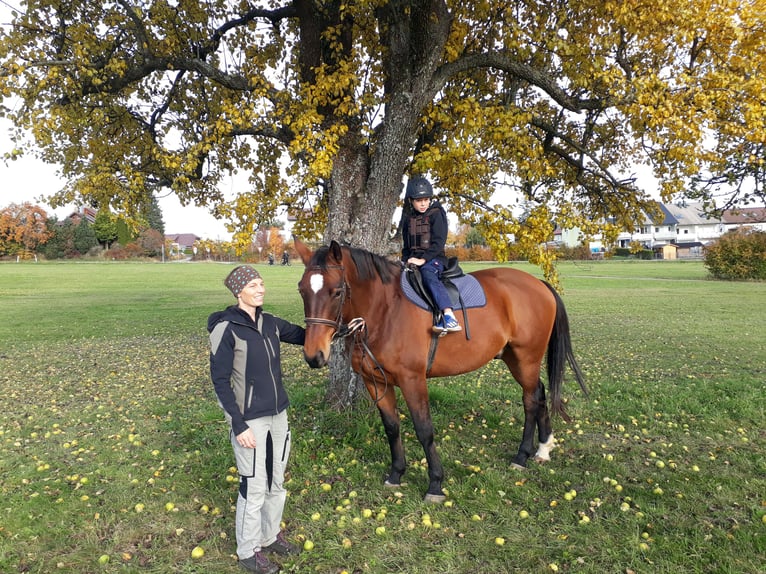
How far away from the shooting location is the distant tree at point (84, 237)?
242 feet

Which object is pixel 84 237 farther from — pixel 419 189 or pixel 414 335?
pixel 414 335

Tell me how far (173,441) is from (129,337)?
10627mm

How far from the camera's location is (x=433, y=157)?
263 inches

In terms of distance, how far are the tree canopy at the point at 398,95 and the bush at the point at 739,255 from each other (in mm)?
29346

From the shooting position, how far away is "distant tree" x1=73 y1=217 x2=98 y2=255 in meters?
73.8

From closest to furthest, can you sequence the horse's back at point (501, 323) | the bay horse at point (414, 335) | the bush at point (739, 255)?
the bay horse at point (414, 335), the horse's back at point (501, 323), the bush at point (739, 255)

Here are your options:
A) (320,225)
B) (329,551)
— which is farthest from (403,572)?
(320,225)

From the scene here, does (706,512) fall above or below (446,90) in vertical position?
below

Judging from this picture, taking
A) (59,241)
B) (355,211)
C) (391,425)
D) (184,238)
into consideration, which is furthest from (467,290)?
(184,238)

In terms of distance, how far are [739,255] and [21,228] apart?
8735cm

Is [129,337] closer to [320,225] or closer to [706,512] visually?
[320,225]

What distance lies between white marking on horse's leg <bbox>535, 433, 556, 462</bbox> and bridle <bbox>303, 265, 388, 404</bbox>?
7.22ft

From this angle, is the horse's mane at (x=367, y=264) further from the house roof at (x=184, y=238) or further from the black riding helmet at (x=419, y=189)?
the house roof at (x=184, y=238)

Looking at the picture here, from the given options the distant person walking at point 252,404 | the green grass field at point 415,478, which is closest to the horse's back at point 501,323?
the green grass field at point 415,478
